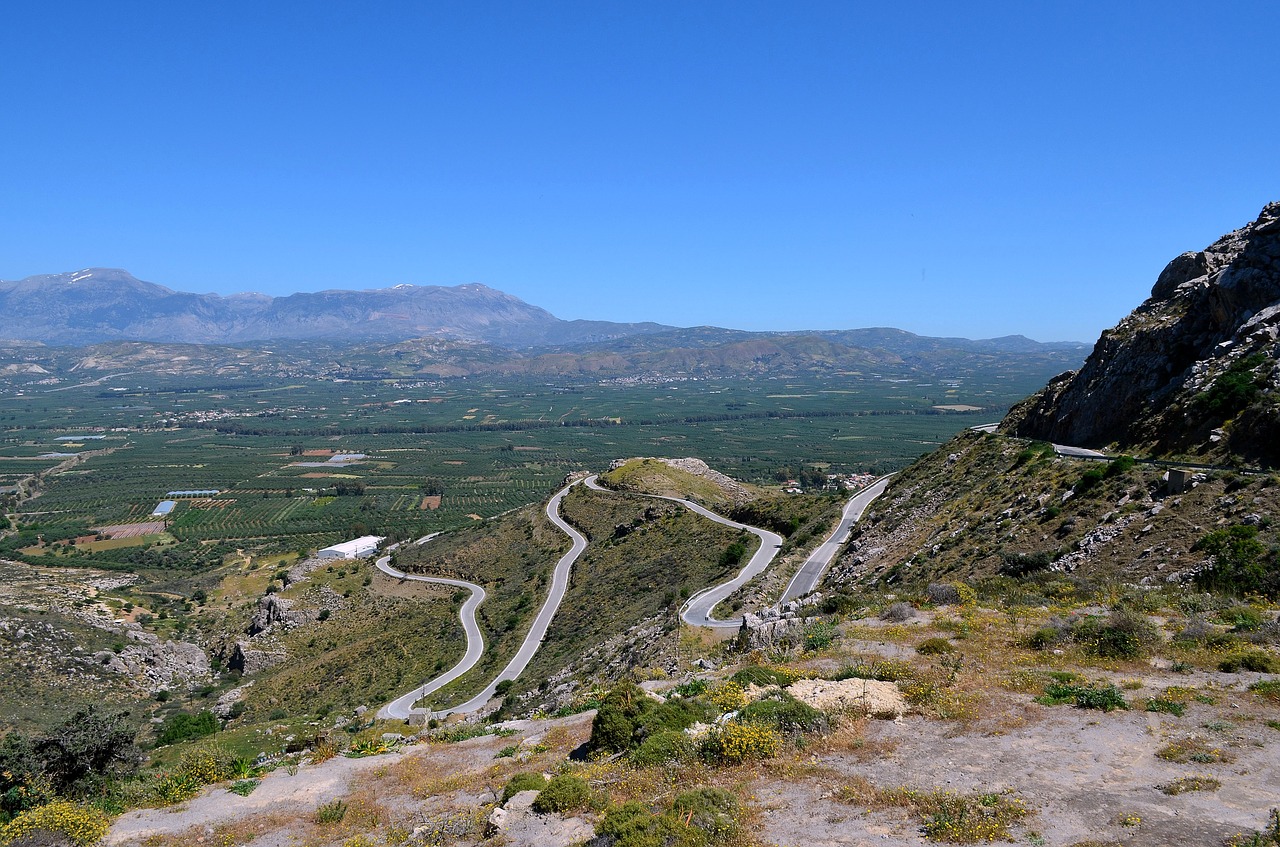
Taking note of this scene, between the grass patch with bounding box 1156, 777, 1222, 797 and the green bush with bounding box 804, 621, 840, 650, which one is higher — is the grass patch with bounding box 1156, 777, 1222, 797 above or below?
above

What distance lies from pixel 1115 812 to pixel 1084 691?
5032mm

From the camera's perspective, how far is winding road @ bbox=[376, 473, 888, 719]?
3697 cm

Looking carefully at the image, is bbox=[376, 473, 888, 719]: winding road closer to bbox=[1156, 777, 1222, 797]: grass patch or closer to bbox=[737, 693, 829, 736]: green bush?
bbox=[737, 693, 829, 736]: green bush

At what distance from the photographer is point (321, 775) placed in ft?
53.0

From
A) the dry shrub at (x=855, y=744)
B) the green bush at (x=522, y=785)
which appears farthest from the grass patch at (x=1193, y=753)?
the green bush at (x=522, y=785)

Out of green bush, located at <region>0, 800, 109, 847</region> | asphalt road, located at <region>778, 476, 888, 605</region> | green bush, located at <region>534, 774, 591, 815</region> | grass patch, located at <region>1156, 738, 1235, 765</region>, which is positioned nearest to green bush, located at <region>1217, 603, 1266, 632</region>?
grass patch, located at <region>1156, 738, 1235, 765</region>

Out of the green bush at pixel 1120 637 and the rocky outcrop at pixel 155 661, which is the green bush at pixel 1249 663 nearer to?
the green bush at pixel 1120 637

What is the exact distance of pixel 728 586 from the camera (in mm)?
40906

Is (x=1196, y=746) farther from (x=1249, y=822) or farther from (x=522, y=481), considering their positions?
(x=522, y=481)

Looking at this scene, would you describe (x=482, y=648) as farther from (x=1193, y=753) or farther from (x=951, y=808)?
(x=1193, y=753)

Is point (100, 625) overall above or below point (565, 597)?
below

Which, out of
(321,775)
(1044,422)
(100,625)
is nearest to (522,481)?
(100,625)

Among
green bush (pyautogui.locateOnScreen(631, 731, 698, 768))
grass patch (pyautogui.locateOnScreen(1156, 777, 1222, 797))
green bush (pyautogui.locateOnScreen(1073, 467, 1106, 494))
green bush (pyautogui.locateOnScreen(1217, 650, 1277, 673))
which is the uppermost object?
green bush (pyautogui.locateOnScreen(1073, 467, 1106, 494))

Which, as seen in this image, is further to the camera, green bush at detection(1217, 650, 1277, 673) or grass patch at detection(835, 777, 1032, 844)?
green bush at detection(1217, 650, 1277, 673)
